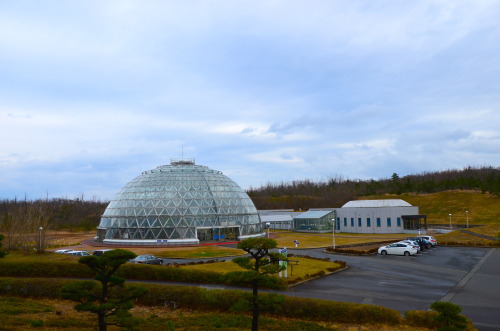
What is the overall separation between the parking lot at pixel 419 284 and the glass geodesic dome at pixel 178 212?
19419 mm

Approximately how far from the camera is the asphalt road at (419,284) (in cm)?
1980

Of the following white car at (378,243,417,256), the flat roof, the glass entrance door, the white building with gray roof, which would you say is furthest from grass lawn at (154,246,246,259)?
the flat roof

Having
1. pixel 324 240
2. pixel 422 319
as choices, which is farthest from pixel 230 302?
pixel 324 240

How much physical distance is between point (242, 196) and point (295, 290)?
37.1 metres

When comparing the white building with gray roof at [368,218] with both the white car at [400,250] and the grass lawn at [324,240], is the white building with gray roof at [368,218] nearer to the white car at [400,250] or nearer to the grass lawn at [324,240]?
the grass lawn at [324,240]

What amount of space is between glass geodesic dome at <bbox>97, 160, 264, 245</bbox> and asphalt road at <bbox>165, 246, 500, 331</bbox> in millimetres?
19191

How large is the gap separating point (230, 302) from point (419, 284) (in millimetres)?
13847

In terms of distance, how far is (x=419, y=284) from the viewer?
2508 cm

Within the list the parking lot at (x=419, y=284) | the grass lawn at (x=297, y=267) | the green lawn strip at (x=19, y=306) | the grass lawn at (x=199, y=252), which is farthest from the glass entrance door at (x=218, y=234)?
the green lawn strip at (x=19, y=306)

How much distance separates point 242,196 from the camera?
59844mm

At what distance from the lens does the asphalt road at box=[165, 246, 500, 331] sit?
19797 millimetres

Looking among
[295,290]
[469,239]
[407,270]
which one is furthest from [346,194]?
[295,290]

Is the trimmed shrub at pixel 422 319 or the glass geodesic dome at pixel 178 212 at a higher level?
the glass geodesic dome at pixel 178 212

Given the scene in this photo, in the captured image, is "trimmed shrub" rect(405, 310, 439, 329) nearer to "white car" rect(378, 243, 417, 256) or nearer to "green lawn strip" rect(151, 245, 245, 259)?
"white car" rect(378, 243, 417, 256)
